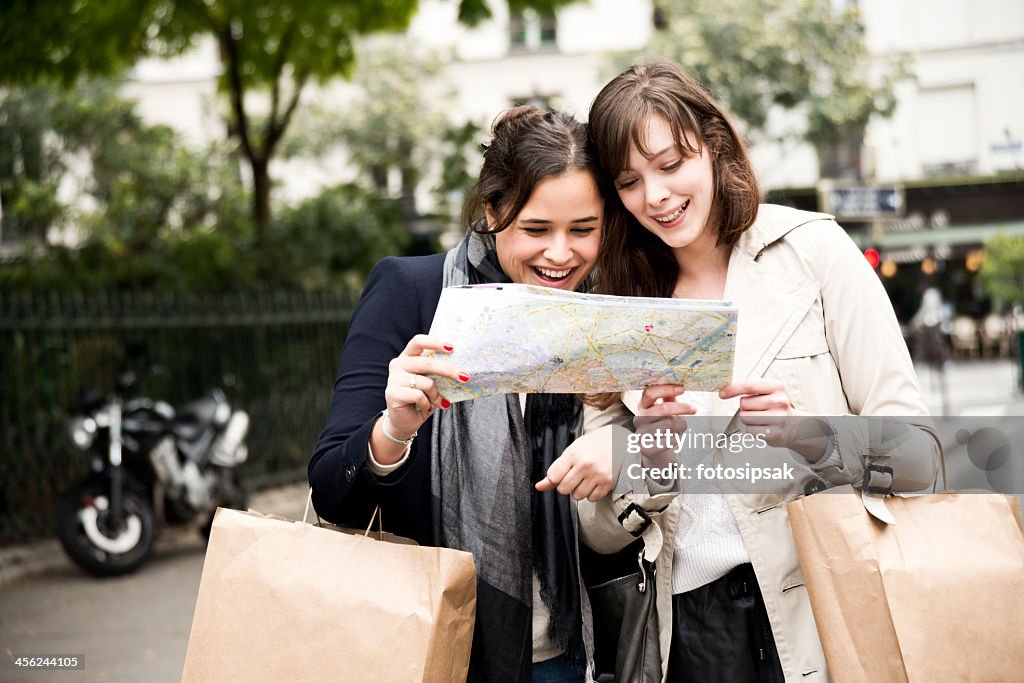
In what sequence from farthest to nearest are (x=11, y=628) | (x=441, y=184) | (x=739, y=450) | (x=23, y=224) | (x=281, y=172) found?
(x=281, y=172), (x=23, y=224), (x=441, y=184), (x=11, y=628), (x=739, y=450)

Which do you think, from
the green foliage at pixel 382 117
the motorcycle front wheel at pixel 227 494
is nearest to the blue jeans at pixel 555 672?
the motorcycle front wheel at pixel 227 494

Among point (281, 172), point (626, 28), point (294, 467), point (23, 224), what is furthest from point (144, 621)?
point (626, 28)

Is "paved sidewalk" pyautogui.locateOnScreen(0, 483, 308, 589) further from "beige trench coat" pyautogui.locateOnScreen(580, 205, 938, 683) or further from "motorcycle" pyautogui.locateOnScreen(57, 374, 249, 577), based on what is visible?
"beige trench coat" pyautogui.locateOnScreen(580, 205, 938, 683)

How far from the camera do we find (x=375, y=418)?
187 cm

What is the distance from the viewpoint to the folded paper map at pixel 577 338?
5.18ft

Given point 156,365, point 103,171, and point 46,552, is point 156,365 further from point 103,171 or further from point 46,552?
point 103,171

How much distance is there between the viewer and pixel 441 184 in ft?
32.5

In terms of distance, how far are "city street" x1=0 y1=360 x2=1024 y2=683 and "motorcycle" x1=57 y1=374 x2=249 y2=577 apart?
25cm

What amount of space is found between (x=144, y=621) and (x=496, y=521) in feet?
16.0

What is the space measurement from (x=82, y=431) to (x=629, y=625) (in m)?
6.21

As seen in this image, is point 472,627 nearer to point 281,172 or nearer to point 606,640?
point 606,640

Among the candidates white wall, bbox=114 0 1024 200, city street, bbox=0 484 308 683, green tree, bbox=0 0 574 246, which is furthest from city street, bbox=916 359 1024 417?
city street, bbox=0 484 308 683

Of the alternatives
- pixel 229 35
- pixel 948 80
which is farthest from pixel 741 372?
pixel 948 80

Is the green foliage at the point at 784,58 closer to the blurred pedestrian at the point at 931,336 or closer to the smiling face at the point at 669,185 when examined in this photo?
the blurred pedestrian at the point at 931,336
